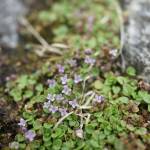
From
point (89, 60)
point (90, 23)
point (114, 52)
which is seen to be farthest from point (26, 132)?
point (90, 23)

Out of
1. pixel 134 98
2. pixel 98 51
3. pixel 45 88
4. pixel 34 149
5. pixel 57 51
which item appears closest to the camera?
pixel 34 149

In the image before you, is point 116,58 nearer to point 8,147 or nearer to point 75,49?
point 75,49

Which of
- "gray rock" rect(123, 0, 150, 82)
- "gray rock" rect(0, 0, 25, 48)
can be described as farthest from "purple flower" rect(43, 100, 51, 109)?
"gray rock" rect(0, 0, 25, 48)

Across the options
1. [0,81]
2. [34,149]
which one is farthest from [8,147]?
[0,81]

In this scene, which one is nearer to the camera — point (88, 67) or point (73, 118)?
point (73, 118)

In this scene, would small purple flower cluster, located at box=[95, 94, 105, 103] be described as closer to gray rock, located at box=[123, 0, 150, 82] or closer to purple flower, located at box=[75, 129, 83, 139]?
purple flower, located at box=[75, 129, 83, 139]

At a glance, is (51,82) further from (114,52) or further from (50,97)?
(114,52)
